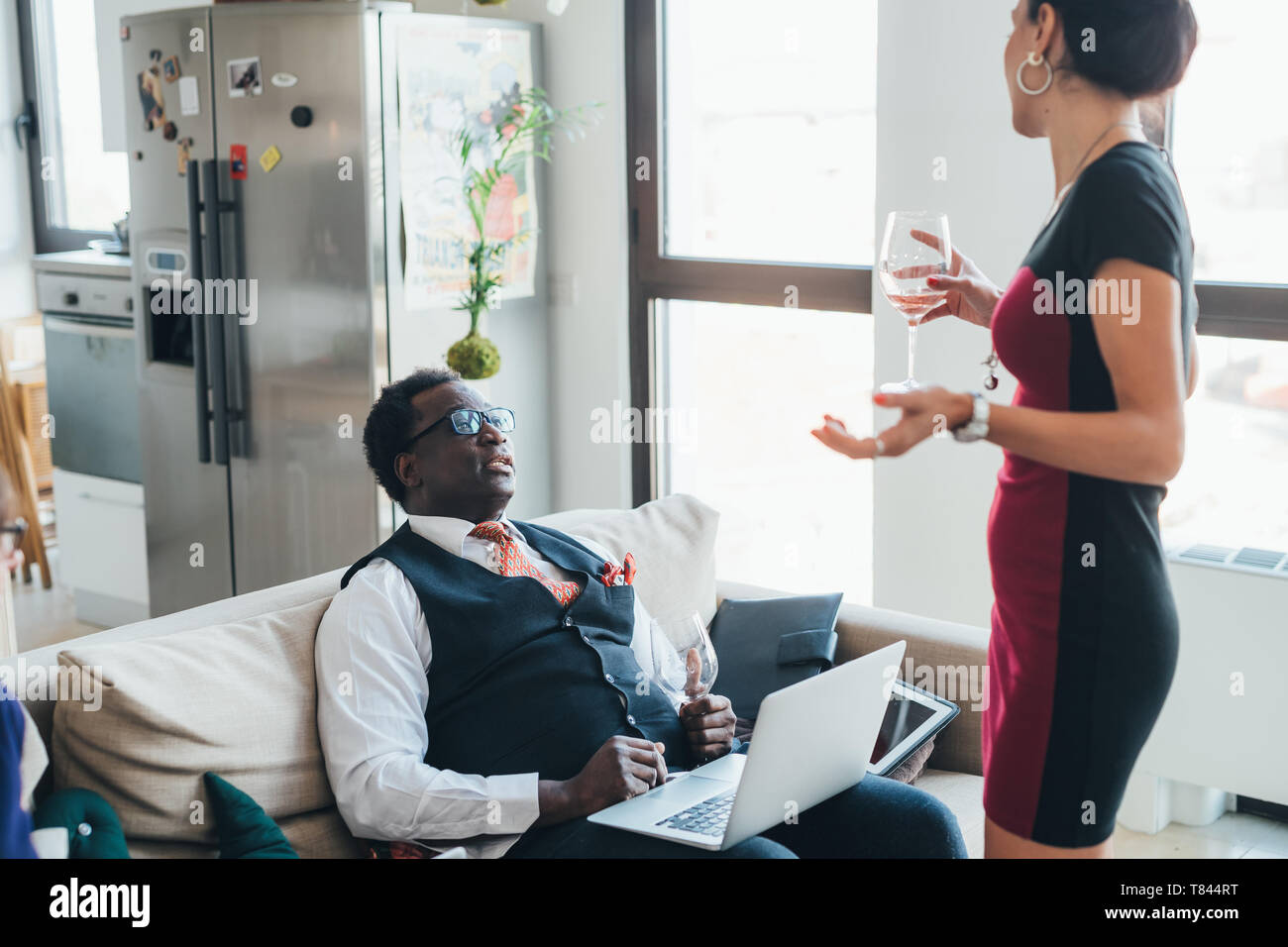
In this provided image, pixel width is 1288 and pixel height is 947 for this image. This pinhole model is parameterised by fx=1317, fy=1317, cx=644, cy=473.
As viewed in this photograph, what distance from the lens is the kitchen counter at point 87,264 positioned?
4.23 meters

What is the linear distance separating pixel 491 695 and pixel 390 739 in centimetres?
16

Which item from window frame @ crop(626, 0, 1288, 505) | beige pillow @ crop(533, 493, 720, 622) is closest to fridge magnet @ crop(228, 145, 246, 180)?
window frame @ crop(626, 0, 1288, 505)

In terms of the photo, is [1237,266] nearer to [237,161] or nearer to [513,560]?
[513,560]

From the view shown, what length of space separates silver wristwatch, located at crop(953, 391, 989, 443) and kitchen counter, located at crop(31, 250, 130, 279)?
3612mm

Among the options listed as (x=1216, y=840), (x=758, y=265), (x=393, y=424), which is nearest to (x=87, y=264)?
(x=758, y=265)

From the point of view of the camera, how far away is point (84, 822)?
5.16 feet

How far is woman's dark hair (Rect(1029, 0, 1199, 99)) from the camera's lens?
1226 millimetres

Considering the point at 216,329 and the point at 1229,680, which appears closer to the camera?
the point at 1229,680

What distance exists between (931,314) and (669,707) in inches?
29.6

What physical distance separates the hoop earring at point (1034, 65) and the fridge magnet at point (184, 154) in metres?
3.05

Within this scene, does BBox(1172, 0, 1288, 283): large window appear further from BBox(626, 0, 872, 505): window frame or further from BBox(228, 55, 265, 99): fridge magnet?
BBox(228, 55, 265, 99): fridge magnet

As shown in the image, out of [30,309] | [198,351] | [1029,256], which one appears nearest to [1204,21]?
[1029,256]

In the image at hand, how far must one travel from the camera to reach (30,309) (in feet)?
18.3

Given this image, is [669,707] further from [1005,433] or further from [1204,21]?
[1204,21]
